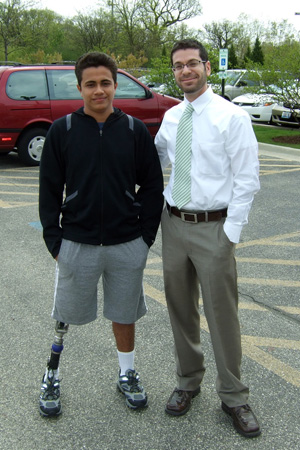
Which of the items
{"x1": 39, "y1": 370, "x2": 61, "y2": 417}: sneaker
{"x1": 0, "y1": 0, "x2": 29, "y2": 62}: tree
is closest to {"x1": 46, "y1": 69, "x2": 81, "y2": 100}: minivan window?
{"x1": 39, "y1": 370, "x2": 61, "y2": 417}: sneaker

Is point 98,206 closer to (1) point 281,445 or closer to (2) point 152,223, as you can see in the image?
(2) point 152,223

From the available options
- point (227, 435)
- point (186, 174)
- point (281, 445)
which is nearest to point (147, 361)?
point (227, 435)

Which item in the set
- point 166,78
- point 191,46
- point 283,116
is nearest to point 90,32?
point 166,78

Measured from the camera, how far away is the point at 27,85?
9.94 meters

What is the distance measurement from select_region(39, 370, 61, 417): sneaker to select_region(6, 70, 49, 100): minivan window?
25.3 ft

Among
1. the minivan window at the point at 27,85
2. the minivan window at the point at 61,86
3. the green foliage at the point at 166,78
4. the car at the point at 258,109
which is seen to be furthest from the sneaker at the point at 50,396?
the car at the point at 258,109

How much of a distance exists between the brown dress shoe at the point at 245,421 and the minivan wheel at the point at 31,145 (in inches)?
309

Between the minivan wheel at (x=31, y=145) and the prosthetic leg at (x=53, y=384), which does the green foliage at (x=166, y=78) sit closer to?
the minivan wheel at (x=31, y=145)

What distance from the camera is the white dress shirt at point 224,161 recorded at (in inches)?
101

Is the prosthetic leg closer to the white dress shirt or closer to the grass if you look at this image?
the white dress shirt

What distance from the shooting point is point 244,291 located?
14.9 feet

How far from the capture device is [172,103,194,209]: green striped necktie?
270cm

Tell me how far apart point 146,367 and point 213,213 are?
117 cm

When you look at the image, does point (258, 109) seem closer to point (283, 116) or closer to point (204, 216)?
point (283, 116)
